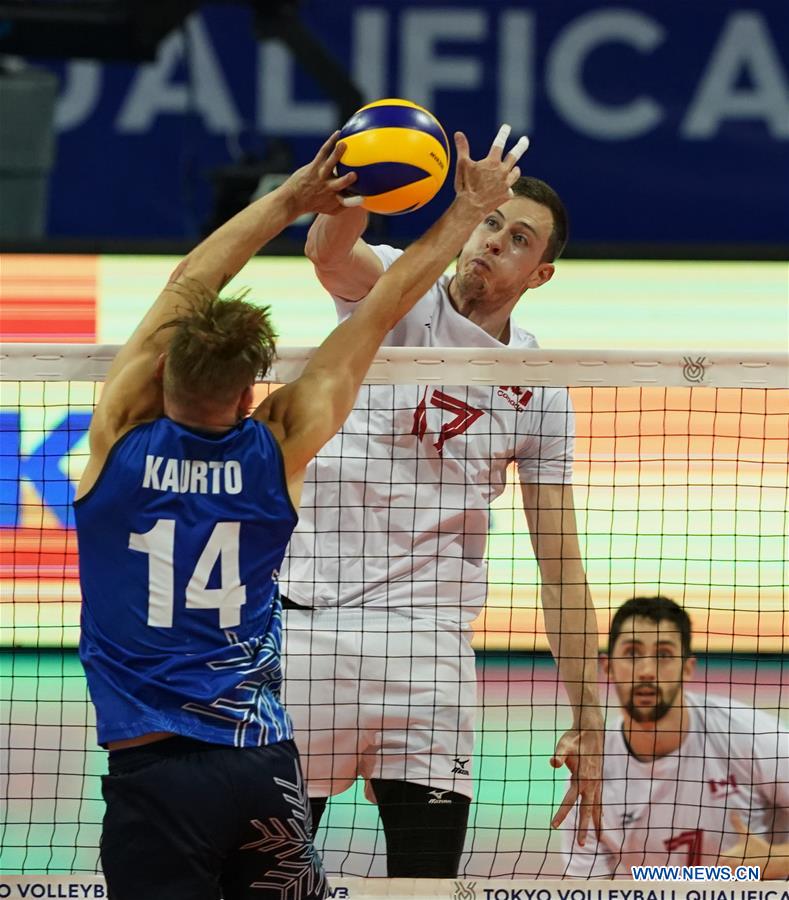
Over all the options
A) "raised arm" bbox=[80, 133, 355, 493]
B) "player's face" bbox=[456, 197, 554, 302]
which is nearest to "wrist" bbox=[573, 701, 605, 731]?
"player's face" bbox=[456, 197, 554, 302]

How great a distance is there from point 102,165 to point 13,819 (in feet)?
25.8

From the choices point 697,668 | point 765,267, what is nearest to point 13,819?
point 697,668

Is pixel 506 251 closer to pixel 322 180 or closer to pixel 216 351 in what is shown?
pixel 322 180

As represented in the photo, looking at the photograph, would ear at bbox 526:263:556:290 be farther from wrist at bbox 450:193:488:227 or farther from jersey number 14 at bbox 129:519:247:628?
jersey number 14 at bbox 129:519:247:628

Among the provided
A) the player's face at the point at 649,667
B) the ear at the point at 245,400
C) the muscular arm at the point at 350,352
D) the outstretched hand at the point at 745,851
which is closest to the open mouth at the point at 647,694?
the player's face at the point at 649,667

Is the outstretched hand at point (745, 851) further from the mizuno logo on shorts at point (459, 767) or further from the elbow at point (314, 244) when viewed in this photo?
the elbow at point (314, 244)

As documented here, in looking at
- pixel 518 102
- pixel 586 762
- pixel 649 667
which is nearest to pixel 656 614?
pixel 649 667

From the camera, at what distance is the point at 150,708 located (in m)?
3.54

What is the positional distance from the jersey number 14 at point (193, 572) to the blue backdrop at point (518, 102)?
1002 centimetres

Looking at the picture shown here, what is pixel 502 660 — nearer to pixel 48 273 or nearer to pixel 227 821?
pixel 48 273

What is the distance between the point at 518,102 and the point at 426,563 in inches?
362

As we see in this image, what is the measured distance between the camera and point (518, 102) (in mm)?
13352

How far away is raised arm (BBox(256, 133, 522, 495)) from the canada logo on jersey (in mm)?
878

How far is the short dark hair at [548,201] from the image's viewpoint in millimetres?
5043
